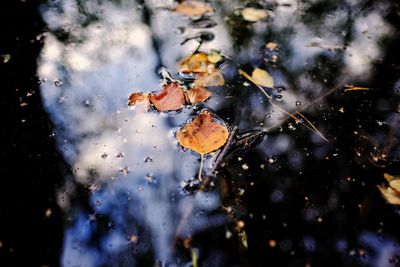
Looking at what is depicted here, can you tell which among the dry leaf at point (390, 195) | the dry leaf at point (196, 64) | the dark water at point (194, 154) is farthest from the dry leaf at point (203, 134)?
the dry leaf at point (390, 195)

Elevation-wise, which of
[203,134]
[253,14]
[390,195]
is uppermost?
[253,14]

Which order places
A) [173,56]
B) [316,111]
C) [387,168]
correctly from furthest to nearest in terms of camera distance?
1. [173,56]
2. [316,111]
3. [387,168]

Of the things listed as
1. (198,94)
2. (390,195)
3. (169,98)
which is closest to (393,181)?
(390,195)

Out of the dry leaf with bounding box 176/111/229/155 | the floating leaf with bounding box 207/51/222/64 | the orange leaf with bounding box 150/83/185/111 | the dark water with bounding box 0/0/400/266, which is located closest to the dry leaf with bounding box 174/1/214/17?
the dark water with bounding box 0/0/400/266

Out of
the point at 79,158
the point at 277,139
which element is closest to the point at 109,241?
the point at 79,158

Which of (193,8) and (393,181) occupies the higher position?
(193,8)

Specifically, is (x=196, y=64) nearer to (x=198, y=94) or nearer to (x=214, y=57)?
(x=214, y=57)

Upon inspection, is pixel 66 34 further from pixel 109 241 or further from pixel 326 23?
pixel 326 23
